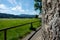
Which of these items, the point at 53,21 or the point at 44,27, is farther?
the point at 44,27

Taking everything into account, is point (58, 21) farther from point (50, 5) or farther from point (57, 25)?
point (50, 5)

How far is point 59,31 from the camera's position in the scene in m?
2.33

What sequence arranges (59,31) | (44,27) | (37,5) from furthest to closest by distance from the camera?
(37,5)
(44,27)
(59,31)

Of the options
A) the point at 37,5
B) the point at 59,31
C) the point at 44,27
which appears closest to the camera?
the point at 59,31

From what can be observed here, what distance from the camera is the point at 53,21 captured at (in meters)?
2.35

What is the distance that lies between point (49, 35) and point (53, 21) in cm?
20

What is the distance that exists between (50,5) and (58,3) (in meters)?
0.12

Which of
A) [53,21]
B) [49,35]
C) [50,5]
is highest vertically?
[50,5]

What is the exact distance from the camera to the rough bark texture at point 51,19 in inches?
91.9

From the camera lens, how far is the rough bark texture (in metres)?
2.33

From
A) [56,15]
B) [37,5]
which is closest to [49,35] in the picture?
[56,15]

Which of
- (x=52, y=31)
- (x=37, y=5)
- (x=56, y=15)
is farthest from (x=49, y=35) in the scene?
(x=37, y=5)

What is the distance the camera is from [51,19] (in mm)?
2367

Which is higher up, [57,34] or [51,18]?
[51,18]
